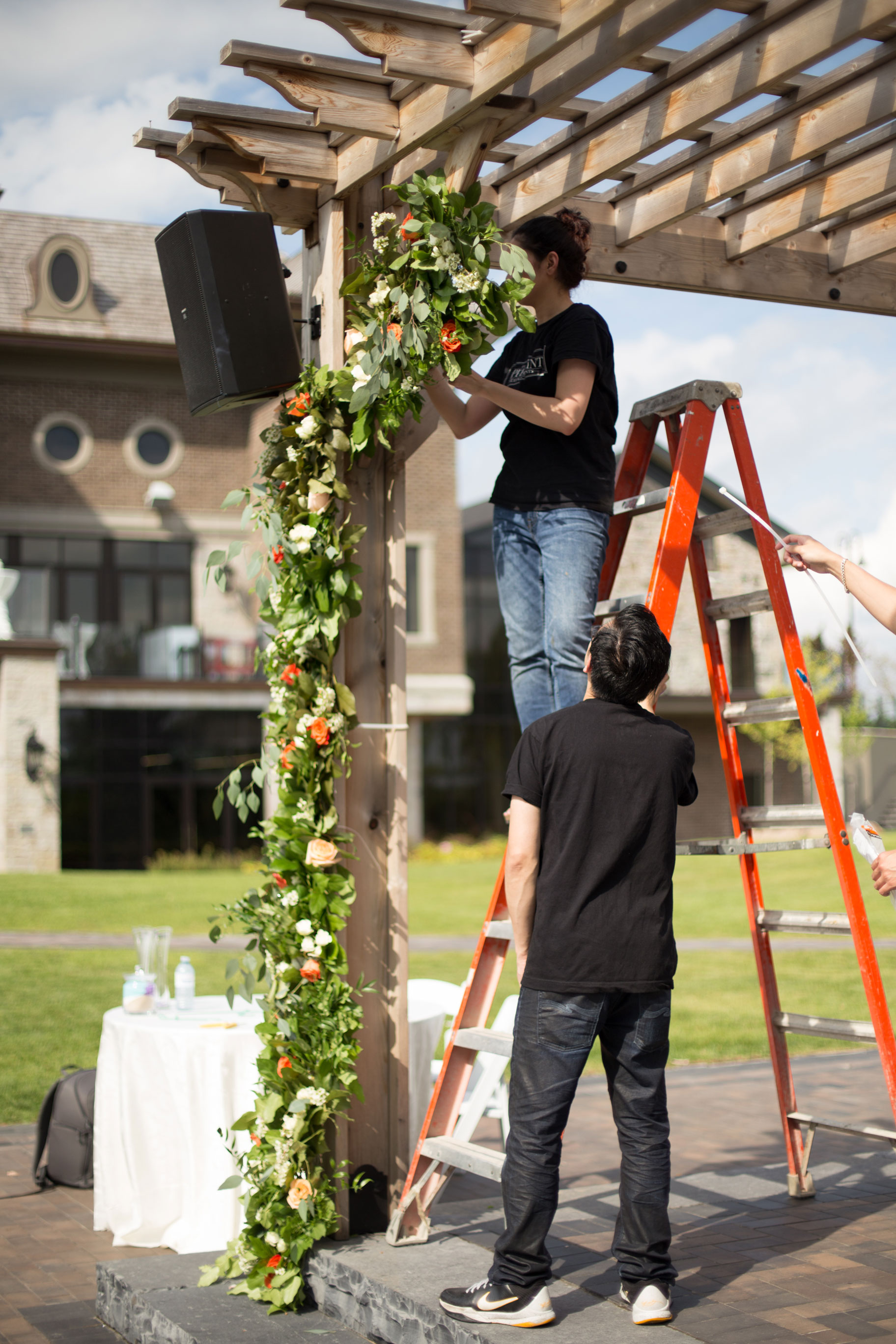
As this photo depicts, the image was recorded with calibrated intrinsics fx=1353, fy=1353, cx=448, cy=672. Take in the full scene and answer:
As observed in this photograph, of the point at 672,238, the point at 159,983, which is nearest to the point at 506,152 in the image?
the point at 672,238

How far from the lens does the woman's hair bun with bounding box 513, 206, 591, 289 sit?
421 cm

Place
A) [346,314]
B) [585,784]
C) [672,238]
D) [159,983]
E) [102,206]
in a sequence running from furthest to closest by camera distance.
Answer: [102,206]
[159,983]
[672,238]
[346,314]
[585,784]

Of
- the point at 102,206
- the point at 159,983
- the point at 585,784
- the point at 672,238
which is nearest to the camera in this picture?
the point at 585,784

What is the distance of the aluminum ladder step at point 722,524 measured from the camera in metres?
4.60

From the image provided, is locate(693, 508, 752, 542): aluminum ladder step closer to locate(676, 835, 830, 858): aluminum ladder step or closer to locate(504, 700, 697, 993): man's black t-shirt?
locate(676, 835, 830, 858): aluminum ladder step

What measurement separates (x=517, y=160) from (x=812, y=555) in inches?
74.8

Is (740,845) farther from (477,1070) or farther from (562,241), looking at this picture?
(477,1070)

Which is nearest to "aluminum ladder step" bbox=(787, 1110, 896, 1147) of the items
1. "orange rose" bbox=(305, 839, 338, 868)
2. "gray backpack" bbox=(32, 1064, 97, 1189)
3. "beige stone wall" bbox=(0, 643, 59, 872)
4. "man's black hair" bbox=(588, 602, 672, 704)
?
"man's black hair" bbox=(588, 602, 672, 704)

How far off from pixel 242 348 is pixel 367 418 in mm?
453

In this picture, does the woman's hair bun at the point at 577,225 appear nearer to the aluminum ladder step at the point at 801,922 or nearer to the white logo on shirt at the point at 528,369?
the white logo on shirt at the point at 528,369

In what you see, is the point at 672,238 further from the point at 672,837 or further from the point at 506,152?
the point at 672,837

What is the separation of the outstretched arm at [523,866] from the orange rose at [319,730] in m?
0.88

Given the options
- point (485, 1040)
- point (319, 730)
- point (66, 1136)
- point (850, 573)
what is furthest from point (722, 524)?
point (66, 1136)

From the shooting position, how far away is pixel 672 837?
11.5 ft
